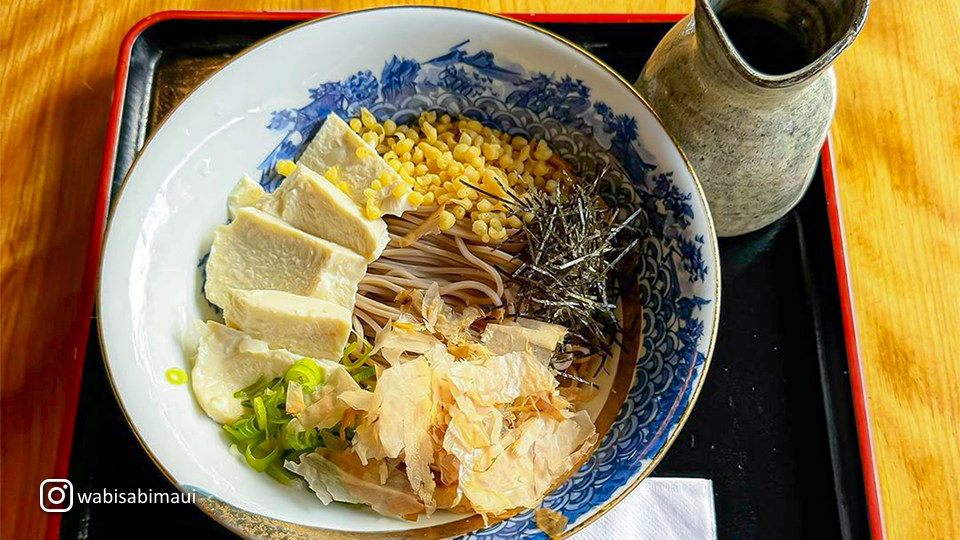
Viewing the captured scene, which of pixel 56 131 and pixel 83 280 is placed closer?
pixel 83 280

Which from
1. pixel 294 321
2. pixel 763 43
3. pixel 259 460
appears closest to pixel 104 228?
pixel 294 321

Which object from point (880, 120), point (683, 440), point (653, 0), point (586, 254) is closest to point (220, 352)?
point (586, 254)

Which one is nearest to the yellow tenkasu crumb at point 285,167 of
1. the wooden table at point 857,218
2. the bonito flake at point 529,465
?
the wooden table at point 857,218

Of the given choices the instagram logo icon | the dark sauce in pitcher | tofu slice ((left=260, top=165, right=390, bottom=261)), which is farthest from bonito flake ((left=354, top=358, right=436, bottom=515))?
the dark sauce in pitcher

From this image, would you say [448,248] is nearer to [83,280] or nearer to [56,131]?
[83,280]

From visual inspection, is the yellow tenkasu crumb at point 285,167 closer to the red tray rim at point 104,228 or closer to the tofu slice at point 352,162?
the tofu slice at point 352,162

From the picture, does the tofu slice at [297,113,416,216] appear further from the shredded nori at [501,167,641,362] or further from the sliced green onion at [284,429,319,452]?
the sliced green onion at [284,429,319,452]
